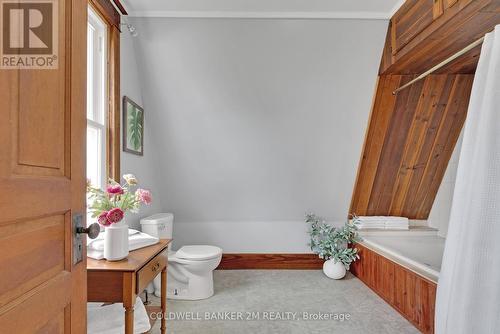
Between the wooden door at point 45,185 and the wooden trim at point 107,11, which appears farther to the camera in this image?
the wooden trim at point 107,11

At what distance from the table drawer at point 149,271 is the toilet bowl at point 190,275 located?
68 centimetres

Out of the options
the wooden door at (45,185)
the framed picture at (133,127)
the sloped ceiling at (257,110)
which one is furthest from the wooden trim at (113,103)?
the wooden door at (45,185)

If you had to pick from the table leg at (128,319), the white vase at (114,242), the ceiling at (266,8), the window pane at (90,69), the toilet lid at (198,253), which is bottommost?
the toilet lid at (198,253)

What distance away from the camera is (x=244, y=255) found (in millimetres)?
3303

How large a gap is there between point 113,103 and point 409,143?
2739mm

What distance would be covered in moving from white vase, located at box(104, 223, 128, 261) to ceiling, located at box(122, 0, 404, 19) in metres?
1.65

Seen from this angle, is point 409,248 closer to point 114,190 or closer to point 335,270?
point 335,270

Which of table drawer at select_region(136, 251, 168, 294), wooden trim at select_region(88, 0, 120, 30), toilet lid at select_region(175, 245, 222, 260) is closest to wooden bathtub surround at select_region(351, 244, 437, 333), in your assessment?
toilet lid at select_region(175, 245, 222, 260)

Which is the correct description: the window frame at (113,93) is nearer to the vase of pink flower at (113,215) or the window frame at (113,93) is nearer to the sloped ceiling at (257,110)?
the sloped ceiling at (257,110)

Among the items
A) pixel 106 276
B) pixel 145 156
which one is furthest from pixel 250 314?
pixel 145 156

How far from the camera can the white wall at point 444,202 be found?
10.3 feet

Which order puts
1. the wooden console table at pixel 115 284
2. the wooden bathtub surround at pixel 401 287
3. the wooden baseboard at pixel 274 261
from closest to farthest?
the wooden console table at pixel 115 284 → the wooden bathtub surround at pixel 401 287 → the wooden baseboard at pixel 274 261

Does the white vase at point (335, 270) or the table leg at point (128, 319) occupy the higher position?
the table leg at point (128, 319)

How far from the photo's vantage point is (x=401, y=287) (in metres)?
2.26
